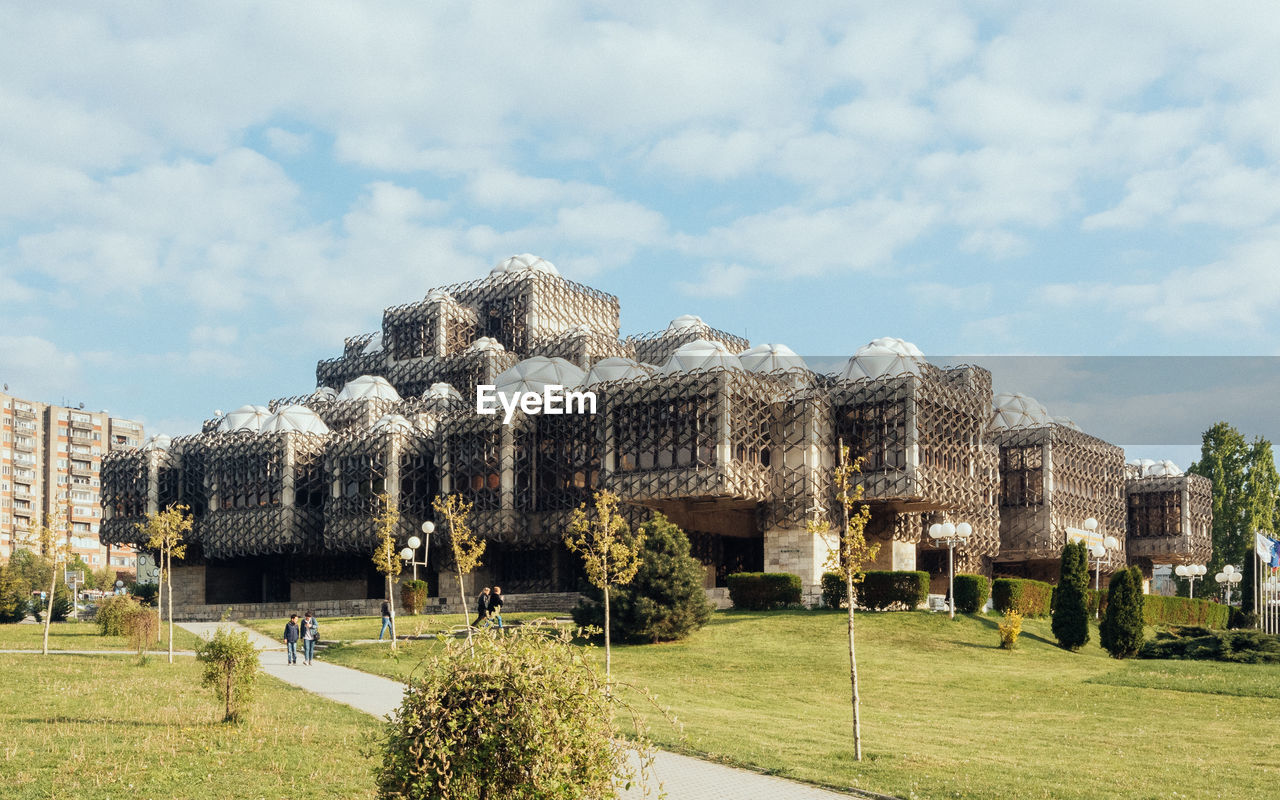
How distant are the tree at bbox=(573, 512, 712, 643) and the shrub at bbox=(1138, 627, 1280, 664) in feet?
48.8

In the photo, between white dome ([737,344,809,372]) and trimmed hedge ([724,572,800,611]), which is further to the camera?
white dome ([737,344,809,372])

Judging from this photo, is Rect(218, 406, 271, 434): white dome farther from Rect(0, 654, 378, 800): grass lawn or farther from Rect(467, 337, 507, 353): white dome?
Rect(0, 654, 378, 800): grass lawn

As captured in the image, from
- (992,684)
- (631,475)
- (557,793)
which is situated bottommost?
(992,684)

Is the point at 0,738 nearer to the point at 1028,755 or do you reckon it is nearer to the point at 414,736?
the point at 414,736

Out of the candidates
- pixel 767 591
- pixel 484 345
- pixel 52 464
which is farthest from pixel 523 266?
pixel 52 464

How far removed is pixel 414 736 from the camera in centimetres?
955

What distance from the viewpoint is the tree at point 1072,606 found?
39.2m

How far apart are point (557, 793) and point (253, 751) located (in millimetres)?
8882

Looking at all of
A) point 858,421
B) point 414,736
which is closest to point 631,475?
point 858,421

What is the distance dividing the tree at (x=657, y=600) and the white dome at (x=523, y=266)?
153 feet

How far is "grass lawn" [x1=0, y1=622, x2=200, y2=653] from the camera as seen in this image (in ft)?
115

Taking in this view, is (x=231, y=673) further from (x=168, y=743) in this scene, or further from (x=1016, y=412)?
(x=1016, y=412)

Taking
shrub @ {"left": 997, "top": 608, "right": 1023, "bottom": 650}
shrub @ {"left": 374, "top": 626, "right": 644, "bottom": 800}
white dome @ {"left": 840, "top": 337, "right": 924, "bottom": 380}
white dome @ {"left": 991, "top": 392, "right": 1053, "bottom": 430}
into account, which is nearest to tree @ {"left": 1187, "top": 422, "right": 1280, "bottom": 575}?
white dome @ {"left": 991, "top": 392, "right": 1053, "bottom": 430}

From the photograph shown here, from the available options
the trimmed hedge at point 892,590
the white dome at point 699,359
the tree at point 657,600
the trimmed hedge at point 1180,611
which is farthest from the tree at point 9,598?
the trimmed hedge at point 1180,611
